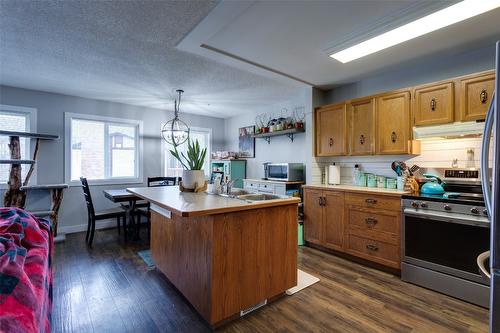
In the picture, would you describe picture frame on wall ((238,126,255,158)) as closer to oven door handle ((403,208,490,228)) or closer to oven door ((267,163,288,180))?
oven door ((267,163,288,180))

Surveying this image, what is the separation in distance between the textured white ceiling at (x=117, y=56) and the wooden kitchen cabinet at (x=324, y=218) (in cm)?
179

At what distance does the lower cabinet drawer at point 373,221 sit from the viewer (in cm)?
267

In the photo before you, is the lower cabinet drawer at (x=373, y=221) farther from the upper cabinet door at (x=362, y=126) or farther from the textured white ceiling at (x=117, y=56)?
the textured white ceiling at (x=117, y=56)

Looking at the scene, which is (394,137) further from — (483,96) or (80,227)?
(80,227)

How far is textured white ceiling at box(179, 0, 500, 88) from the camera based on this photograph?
1.88m

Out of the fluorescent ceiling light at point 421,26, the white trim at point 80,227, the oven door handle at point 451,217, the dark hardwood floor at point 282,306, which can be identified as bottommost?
the dark hardwood floor at point 282,306

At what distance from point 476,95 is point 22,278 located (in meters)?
3.56

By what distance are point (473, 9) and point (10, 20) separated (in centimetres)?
385

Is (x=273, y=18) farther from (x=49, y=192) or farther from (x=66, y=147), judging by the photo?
(x=49, y=192)

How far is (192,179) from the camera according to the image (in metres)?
2.69

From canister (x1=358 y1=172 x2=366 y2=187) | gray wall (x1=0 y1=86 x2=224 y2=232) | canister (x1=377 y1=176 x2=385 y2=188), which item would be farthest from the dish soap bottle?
gray wall (x1=0 y1=86 x2=224 y2=232)

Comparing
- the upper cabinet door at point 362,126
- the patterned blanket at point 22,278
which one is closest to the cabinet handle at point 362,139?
the upper cabinet door at point 362,126

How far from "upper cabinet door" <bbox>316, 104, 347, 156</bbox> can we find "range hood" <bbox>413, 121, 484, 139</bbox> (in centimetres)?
91

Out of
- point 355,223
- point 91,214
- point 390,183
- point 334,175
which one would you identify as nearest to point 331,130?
point 334,175
